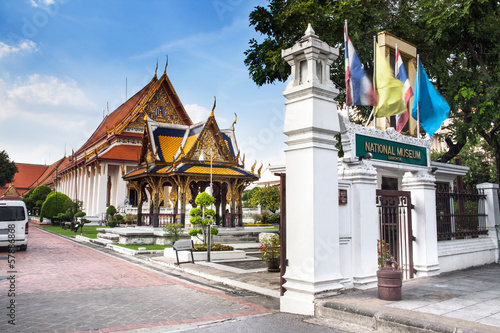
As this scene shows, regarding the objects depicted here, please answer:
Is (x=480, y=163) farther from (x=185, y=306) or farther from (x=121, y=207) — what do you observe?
(x=185, y=306)

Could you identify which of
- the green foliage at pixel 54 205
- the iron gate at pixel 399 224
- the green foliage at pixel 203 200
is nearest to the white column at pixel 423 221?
the iron gate at pixel 399 224

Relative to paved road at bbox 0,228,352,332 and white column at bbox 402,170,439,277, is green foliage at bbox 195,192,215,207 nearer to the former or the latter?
paved road at bbox 0,228,352,332

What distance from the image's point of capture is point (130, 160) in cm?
3969

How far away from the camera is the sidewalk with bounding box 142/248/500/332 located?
197 inches

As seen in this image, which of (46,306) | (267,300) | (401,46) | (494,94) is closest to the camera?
(46,306)

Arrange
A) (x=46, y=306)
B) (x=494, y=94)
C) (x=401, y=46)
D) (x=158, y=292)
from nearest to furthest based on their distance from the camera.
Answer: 1. (x=46, y=306)
2. (x=158, y=292)
3. (x=401, y=46)
4. (x=494, y=94)

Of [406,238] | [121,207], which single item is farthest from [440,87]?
[121,207]

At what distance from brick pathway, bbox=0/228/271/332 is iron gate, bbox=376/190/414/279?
10.3 ft

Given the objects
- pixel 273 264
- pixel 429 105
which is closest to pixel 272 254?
pixel 273 264

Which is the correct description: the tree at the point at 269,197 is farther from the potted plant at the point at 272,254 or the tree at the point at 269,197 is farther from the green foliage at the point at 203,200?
the potted plant at the point at 272,254

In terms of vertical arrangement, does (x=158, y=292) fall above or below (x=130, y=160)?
below

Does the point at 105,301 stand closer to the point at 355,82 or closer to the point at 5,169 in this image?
the point at 355,82

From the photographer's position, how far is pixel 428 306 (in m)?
5.88

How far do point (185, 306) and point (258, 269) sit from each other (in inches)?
192
